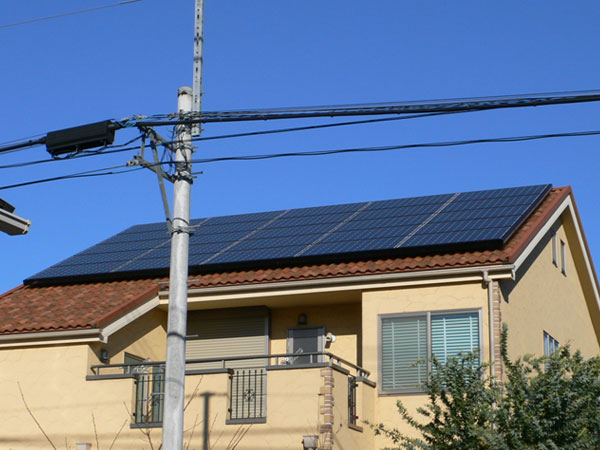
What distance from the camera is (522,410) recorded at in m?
15.7

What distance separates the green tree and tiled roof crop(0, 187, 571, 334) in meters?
4.86

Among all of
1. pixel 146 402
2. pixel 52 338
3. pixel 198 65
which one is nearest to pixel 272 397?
pixel 146 402

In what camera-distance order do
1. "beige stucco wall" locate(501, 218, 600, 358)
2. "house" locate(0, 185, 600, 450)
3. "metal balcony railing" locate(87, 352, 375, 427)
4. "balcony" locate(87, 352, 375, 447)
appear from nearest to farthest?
"balcony" locate(87, 352, 375, 447) → "metal balcony railing" locate(87, 352, 375, 427) → "house" locate(0, 185, 600, 450) → "beige stucco wall" locate(501, 218, 600, 358)

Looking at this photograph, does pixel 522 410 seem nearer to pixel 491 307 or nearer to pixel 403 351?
pixel 491 307

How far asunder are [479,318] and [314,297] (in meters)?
3.64

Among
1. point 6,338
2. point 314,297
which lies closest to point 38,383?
point 6,338

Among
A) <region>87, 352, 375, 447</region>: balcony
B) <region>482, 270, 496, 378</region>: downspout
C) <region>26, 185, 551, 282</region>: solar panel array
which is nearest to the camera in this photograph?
<region>87, 352, 375, 447</region>: balcony

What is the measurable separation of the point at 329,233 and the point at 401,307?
144 inches

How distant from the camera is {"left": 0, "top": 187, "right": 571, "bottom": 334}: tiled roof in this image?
21.5 meters

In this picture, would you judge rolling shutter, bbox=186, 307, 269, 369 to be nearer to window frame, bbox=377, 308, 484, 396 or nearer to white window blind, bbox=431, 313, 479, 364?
window frame, bbox=377, 308, 484, 396

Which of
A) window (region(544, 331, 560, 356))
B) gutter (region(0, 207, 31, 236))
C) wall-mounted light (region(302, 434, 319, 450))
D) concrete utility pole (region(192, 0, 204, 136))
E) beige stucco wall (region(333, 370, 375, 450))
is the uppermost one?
concrete utility pole (region(192, 0, 204, 136))

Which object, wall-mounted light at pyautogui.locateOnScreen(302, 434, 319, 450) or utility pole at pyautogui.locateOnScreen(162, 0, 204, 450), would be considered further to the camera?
wall-mounted light at pyautogui.locateOnScreen(302, 434, 319, 450)

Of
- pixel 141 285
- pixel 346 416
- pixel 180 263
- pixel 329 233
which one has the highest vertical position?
pixel 329 233

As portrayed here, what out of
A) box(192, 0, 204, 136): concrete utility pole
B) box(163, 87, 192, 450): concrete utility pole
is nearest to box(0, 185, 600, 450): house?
box(163, 87, 192, 450): concrete utility pole
